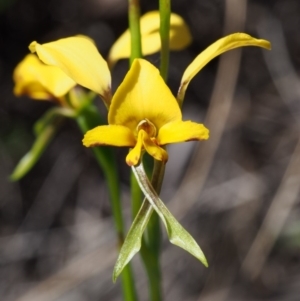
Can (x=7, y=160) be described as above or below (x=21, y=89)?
below

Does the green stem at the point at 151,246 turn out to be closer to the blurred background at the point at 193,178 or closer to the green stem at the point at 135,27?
the green stem at the point at 135,27

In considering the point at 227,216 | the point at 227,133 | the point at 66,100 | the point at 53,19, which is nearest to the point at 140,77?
the point at 66,100

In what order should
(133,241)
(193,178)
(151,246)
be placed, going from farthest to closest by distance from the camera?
1. (193,178)
2. (151,246)
3. (133,241)

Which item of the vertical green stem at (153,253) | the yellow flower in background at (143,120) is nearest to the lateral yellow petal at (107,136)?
the yellow flower in background at (143,120)

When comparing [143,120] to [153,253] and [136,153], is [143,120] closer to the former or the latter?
[136,153]

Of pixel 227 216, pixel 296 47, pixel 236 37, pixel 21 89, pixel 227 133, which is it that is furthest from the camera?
pixel 296 47

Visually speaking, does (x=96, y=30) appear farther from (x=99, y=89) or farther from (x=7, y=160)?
(x=99, y=89)

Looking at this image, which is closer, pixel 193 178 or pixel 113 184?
pixel 113 184

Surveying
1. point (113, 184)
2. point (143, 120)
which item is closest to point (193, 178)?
point (113, 184)
